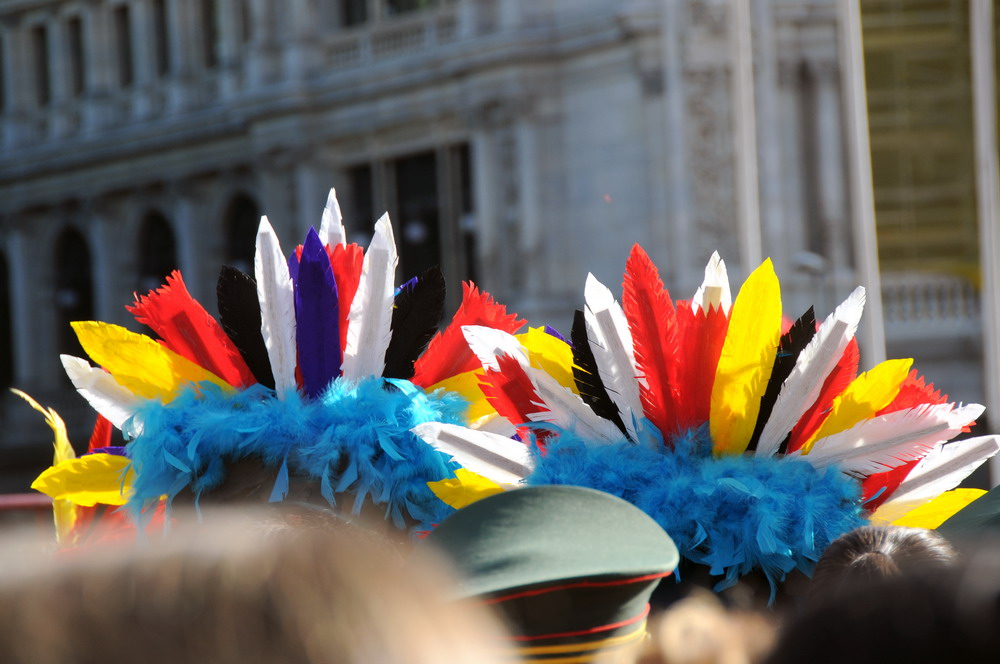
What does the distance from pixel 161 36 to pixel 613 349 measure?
2397 centimetres

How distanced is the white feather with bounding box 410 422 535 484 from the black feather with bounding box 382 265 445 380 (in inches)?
15.0

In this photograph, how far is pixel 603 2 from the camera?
699 inches

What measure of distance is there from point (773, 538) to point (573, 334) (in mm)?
561

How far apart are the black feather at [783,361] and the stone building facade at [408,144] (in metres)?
13.0

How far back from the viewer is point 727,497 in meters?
2.26

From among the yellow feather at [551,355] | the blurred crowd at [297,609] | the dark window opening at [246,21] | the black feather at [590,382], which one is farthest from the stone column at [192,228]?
the blurred crowd at [297,609]

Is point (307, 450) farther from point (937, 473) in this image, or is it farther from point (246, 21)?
point (246, 21)

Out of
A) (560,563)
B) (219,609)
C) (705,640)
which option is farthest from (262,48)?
(219,609)

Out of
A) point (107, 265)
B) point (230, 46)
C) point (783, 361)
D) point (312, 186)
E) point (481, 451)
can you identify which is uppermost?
point (230, 46)

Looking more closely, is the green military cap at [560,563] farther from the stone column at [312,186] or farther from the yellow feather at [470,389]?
the stone column at [312,186]

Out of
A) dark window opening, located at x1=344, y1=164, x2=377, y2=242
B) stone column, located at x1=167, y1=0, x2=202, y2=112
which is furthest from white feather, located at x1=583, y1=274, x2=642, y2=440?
stone column, located at x1=167, y1=0, x2=202, y2=112

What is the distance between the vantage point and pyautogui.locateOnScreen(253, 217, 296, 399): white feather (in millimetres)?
2672

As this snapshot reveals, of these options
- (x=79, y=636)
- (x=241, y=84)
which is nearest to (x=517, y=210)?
(x=241, y=84)

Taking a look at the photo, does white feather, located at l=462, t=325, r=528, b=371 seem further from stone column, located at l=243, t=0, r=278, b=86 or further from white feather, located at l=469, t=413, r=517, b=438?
stone column, located at l=243, t=0, r=278, b=86
